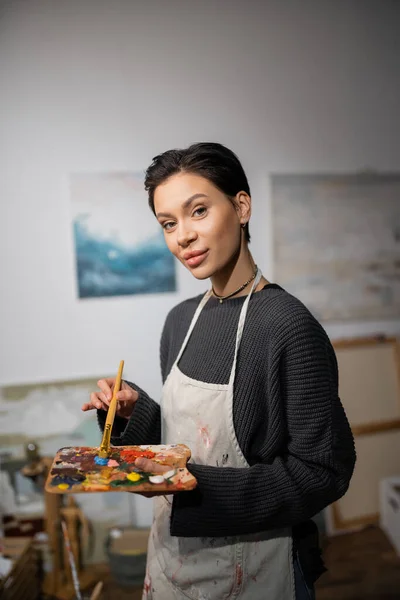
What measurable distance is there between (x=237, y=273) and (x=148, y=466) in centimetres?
46

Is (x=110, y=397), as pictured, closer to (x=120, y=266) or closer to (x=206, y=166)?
(x=206, y=166)

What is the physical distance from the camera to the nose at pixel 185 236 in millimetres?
981

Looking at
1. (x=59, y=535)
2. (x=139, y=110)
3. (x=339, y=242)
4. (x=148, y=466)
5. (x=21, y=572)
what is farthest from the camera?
(x=339, y=242)

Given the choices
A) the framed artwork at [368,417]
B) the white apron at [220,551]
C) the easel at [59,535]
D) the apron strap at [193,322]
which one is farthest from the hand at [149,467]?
the framed artwork at [368,417]

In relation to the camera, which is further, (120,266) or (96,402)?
(120,266)

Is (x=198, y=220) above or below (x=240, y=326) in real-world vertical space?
above

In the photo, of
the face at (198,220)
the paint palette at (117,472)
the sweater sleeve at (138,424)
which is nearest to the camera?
the paint palette at (117,472)

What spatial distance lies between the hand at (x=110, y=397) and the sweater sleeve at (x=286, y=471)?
262 mm

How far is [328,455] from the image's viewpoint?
0.91m

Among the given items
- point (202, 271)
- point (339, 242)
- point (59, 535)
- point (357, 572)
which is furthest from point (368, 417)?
point (202, 271)

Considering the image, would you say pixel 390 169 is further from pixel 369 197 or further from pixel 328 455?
pixel 328 455

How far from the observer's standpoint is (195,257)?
100 cm

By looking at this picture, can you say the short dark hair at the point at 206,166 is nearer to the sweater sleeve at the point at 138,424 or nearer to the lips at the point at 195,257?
the lips at the point at 195,257

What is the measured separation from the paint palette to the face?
370mm
